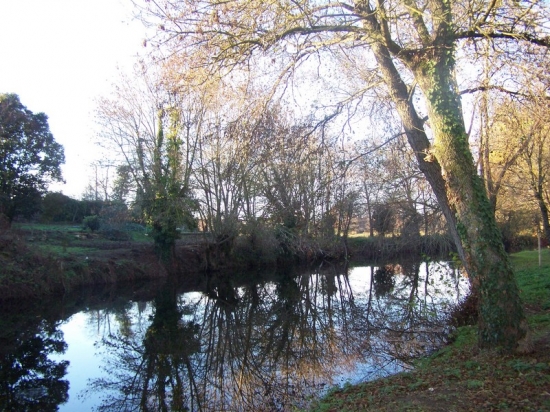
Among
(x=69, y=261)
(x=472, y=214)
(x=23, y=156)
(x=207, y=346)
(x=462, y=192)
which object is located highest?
(x=23, y=156)

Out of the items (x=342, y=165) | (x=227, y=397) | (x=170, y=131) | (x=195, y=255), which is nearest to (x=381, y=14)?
(x=342, y=165)

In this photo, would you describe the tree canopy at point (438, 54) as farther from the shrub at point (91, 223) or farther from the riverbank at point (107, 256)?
the shrub at point (91, 223)

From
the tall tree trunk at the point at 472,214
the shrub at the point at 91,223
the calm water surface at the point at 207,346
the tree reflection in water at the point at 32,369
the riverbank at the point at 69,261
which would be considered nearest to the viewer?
the tall tree trunk at the point at 472,214

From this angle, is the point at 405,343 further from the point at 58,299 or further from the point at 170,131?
the point at 170,131

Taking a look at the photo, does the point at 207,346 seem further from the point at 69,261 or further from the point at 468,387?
the point at 69,261

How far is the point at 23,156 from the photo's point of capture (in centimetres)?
2453

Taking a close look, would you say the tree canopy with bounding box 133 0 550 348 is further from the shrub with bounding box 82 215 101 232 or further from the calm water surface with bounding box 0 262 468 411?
the shrub with bounding box 82 215 101 232

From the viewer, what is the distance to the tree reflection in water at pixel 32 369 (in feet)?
24.8

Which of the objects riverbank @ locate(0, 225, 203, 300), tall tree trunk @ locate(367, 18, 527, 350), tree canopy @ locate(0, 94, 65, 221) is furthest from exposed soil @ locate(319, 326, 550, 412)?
tree canopy @ locate(0, 94, 65, 221)

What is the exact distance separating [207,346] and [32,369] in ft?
12.6

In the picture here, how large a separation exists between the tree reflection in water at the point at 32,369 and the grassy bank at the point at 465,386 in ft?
16.7

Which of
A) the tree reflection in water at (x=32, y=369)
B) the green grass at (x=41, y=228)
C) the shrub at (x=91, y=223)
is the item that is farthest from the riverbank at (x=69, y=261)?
the tree reflection in water at (x=32, y=369)

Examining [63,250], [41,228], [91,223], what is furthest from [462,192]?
[91,223]

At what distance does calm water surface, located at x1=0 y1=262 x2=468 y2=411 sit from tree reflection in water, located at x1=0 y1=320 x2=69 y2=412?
23mm
